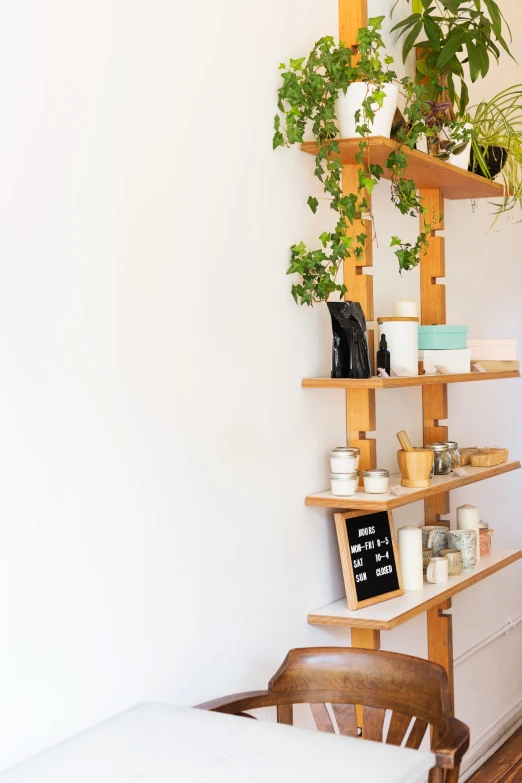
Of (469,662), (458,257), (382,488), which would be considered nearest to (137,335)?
(382,488)

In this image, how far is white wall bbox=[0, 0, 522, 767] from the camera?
1577 millimetres

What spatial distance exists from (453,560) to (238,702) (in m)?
0.97

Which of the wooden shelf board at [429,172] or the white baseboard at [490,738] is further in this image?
the white baseboard at [490,738]

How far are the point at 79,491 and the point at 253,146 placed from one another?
36.8 inches

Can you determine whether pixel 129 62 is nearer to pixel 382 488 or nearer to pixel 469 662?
pixel 382 488

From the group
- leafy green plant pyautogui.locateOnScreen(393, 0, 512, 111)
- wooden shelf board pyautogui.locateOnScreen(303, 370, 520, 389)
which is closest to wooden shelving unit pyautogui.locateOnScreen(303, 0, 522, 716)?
wooden shelf board pyautogui.locateOnScreen(303, 370, 520, 389)

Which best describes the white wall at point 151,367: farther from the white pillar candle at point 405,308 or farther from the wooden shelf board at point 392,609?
the white pillar candle at point 405,308

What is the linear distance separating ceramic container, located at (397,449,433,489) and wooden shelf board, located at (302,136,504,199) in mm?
771

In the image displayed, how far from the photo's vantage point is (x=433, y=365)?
2.65 meters

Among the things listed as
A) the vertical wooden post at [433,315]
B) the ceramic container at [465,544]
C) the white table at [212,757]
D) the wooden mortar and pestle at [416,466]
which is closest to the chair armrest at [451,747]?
the white table at [212,757]

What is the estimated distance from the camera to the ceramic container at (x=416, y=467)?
8.12ft

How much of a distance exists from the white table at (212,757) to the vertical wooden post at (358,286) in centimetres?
100

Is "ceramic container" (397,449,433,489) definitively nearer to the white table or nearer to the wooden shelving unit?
the wooden shelving unit

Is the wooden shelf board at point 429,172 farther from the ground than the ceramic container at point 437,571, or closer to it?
farther from the ground
